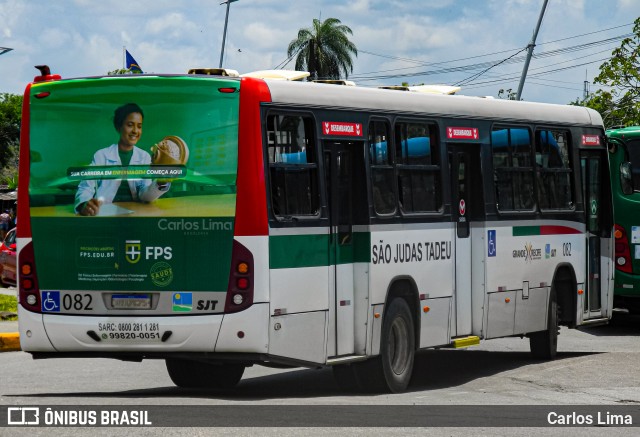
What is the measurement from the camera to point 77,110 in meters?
12.2

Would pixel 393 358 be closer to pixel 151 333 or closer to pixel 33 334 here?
pixel 151 333

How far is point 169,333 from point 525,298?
20.6 ft

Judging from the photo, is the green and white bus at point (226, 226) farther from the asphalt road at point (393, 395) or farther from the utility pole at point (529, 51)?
the utility pole at point (529, 51)

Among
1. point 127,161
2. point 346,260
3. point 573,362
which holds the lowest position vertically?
point 573,362

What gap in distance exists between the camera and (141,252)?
1190 centimetres

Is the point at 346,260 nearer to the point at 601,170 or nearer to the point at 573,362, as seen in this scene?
the point at 573,362

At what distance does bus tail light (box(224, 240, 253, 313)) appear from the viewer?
38.3 feet

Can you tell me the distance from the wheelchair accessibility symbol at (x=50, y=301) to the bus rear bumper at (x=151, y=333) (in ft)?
0.18

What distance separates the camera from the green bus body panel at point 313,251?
1191 cm

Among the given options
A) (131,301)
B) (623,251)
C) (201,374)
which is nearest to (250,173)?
(131,301)

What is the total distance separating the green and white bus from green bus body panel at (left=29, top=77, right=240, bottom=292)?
0.01m

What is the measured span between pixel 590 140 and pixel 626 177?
8.90 ft

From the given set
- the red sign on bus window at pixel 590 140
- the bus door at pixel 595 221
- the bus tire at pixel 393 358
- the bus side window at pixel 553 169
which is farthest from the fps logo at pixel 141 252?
the red sign on bus window at pixel 590 140

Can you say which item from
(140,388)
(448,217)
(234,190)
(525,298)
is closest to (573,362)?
(525,298)
